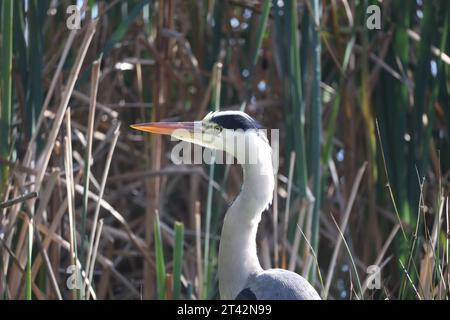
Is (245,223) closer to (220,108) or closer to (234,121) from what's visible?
(234,121)

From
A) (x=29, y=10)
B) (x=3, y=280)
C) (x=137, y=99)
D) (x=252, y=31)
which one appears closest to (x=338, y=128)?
(x=252, y=31)

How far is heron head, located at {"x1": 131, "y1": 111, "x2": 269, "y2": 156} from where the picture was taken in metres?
2.58

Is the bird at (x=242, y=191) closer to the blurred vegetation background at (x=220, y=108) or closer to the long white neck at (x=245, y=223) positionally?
the long white neck at (x=245, y=223)

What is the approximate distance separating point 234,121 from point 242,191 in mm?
198

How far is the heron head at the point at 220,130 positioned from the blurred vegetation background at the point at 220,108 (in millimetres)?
219

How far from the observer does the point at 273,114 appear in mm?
3893

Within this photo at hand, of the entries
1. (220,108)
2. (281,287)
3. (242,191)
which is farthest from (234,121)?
(220,108)

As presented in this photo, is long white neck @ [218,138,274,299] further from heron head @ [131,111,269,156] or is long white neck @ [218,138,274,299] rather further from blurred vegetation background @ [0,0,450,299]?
blurred vegetation background @ [0,0,450,299]

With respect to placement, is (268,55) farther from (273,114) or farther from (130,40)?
(130,40)

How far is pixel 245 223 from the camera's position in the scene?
8.47 feet

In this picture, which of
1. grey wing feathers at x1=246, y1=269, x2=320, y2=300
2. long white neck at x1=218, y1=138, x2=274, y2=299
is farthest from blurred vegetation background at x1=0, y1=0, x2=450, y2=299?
grey wing feathers at x1=246, y1=269, x2=320, y2=300

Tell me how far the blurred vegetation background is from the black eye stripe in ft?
1.03
